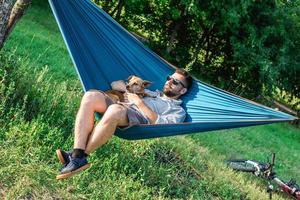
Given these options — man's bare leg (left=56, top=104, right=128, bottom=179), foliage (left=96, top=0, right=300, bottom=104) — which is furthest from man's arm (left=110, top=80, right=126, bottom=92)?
foliage (left=96, top=0, right=300, bottom=104)

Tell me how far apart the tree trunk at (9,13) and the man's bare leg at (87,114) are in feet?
3.16

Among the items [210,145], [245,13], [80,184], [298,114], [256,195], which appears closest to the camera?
[80,184]

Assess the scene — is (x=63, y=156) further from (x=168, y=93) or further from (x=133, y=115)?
(x=168, y=93)

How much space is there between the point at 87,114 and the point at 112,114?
0.17 meters

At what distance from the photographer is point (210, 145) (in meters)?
6.29

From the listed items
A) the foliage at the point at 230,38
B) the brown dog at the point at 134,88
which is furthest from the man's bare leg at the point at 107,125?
the foliage at the point at 230,38

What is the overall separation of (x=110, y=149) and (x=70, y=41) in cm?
94

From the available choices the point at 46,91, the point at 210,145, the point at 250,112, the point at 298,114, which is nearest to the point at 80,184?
the point at 46,91

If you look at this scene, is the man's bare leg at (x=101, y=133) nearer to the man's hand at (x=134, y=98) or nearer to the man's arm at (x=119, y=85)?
the man's hand at (x=134, y=98)

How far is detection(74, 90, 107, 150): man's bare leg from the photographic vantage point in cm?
329

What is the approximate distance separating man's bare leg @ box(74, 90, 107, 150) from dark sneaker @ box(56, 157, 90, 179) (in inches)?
3.7

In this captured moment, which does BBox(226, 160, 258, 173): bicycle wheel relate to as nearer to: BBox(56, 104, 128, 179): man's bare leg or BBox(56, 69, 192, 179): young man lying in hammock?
BBox(56, 69, 192, 179): young man lying in hammock

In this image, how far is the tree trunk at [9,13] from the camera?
393cm

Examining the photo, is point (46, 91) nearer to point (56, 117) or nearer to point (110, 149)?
point (56, 117)
